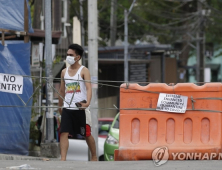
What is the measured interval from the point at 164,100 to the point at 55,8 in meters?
14.4

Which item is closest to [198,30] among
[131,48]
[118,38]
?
[131,48]

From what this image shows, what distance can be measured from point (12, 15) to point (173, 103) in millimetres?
4157

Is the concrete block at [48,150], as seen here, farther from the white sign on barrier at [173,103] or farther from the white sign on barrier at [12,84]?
the white sign on barrier at [173,103]

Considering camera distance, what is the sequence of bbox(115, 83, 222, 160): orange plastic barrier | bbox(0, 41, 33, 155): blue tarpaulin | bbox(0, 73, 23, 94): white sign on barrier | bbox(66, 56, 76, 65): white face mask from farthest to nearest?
1. bbox(0, 41, 33, 155): blue tarpaulin
2. bbox(0, 73, 23, 94): white sign on barrier
3. bbox(66, 56, 76, 65): white face mask
4. bbox(115, 83, 222, 160): orange plastic barrier

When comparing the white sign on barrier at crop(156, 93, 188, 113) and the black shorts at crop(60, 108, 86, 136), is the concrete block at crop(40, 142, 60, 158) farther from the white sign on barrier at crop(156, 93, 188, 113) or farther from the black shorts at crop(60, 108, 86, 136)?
the white sign on barrier at crop(156, 93, 188, 113)

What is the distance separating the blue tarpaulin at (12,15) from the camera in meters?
10.6

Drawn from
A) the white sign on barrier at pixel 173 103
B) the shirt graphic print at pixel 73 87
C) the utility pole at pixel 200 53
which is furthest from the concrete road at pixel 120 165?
the utility pole at pixel 200 53

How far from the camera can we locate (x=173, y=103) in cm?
816

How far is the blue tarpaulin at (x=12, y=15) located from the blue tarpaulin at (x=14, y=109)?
335 millimetres

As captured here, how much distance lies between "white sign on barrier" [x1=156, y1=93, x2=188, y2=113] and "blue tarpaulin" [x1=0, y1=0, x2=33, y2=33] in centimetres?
383

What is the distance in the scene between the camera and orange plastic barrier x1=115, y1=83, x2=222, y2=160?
8.14m

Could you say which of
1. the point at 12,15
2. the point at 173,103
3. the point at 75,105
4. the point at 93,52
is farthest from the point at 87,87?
the point at 93,52

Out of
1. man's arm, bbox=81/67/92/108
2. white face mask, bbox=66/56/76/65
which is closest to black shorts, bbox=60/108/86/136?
man's arm, bbox=81/67/92/108

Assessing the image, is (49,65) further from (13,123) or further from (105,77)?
(105,77)
